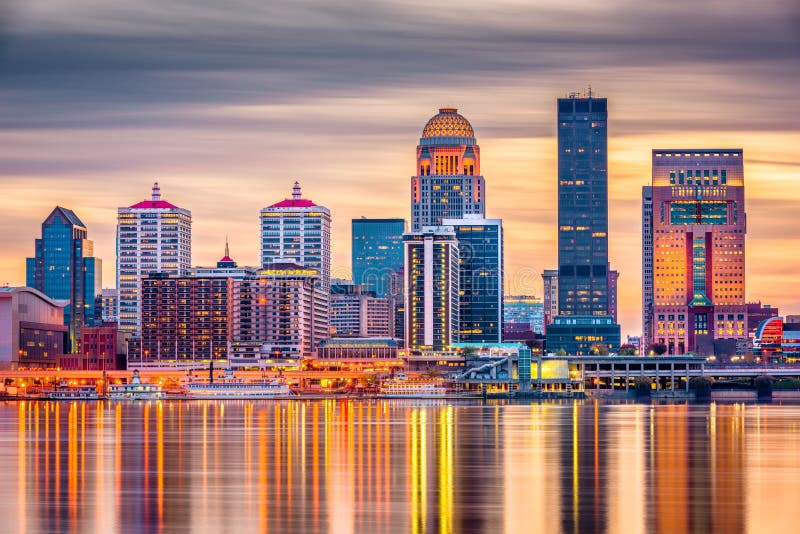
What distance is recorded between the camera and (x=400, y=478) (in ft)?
282

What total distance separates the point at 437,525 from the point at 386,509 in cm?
622

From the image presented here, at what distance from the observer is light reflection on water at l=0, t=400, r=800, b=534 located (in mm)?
67562

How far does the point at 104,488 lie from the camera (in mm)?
81875

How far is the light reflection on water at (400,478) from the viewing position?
67.6 m

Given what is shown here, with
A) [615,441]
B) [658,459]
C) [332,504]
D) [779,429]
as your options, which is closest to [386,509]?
[332,504]

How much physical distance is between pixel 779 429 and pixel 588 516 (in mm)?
78385

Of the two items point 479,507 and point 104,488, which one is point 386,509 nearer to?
point 479,507

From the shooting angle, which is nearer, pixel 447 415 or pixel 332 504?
pixel 332 504

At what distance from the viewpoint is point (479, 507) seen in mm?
72000

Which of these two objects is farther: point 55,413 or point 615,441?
point 55,413

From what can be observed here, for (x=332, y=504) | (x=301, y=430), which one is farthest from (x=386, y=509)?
(x=301, y=430)

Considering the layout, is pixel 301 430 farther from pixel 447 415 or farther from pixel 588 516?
pixel 588 516

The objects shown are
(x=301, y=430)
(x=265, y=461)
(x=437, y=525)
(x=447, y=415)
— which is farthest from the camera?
(x=447, y=415)

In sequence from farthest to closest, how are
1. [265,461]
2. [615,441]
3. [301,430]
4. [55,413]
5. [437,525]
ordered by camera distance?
[55,413]
[301,430]
[615,441]
[265,461]
[437,525]
